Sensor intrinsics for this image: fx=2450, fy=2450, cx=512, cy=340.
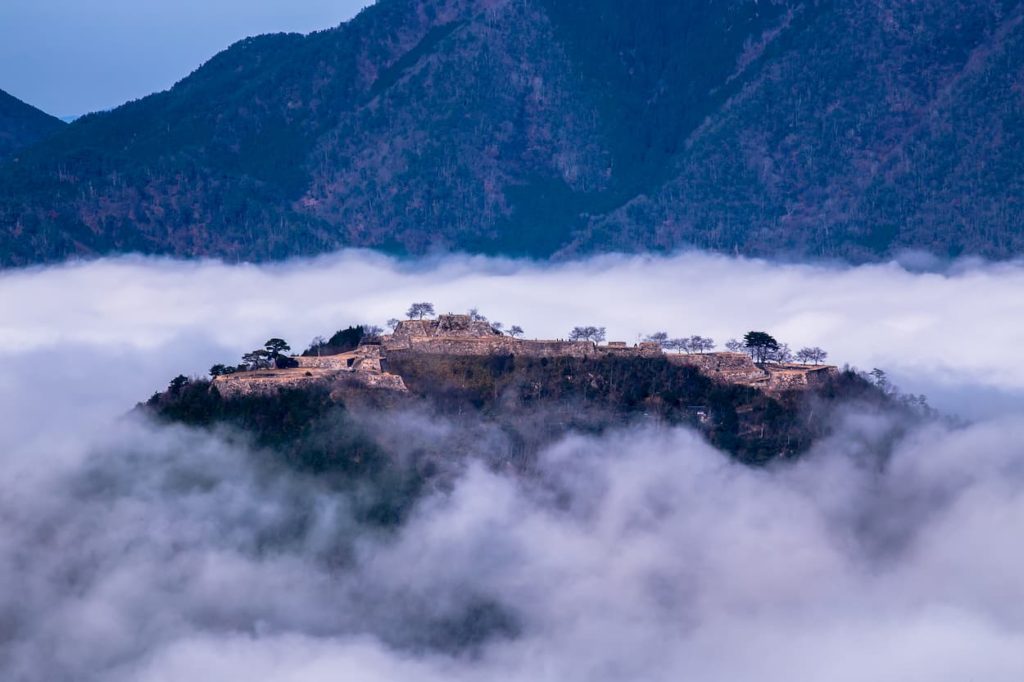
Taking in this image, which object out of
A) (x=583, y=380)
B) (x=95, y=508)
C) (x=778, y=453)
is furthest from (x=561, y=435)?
(x=95, y=508)

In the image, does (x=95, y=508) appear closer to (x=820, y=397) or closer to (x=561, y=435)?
(x=561, y=435)

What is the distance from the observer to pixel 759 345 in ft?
421

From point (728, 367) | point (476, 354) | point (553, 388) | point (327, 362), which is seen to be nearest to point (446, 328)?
point (476, 354)

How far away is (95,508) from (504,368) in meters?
21.3

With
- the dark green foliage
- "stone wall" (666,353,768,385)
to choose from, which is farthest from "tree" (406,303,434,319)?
"stone wall" (666,353,768,385)

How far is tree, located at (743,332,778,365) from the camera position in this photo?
421 ft

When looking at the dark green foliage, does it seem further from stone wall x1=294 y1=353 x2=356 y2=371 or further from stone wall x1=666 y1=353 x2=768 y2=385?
stone wall x1=666 y1=353 x2=768 y2=385

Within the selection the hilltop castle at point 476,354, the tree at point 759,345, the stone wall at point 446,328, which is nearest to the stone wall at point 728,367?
the hilltop castle at point 476,354

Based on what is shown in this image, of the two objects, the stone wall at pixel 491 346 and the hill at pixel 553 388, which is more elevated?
the stone wall at pixel 491 346

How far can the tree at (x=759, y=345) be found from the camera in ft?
421

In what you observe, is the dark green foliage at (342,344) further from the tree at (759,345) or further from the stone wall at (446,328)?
the tree at (759,345)

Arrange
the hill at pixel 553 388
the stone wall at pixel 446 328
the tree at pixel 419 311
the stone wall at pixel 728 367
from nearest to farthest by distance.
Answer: the hill at pixel 553 388 → the stone wall at pixel 728 367 → the stone wall at pixel 446 328 → the tree at pixel 419 311

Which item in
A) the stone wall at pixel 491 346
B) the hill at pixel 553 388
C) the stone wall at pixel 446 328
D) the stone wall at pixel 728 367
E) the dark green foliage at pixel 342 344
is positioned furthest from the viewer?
the dark green foliage at pixel 342 344

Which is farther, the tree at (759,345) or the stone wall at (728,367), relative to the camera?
the tree at (759,345)
